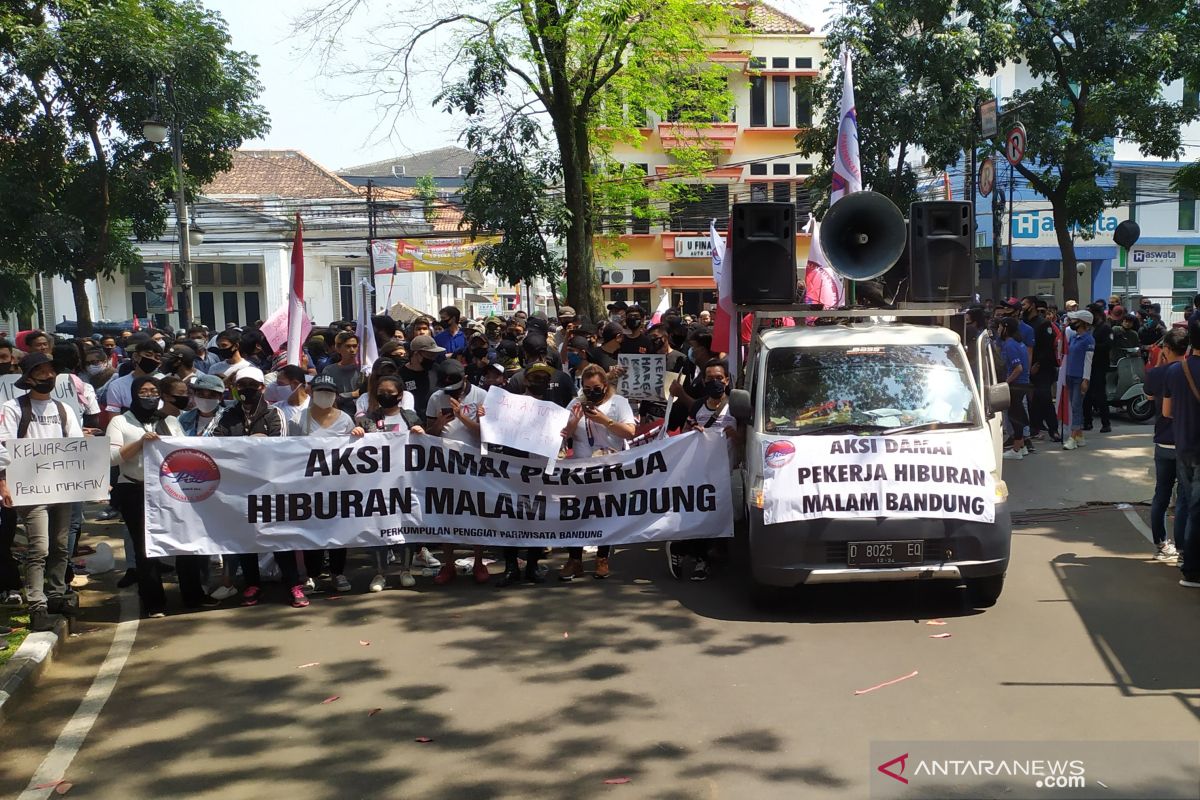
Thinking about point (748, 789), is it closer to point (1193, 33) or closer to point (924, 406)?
point (924, 406)

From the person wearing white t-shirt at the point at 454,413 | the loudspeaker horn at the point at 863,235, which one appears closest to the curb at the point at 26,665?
the person wearing white t-shirt at the point at 454,413

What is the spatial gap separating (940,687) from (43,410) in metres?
6.32

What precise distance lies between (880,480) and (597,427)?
2492 mm

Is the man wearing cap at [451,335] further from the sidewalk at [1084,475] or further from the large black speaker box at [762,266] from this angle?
the sidewalk at [1084,475]

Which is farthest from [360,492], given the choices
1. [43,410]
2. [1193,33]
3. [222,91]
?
[1193,33]

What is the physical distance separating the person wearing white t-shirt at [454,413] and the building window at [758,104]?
3694 centimetres

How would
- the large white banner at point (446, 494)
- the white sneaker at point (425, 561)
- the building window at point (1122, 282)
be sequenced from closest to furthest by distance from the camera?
the large white banner at point (446, 494) < the white sneaker at point (425, 561) < the building window at point (1122, 282)

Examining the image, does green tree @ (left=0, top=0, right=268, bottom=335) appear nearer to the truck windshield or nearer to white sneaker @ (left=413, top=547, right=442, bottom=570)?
white sneaker @ (left=413, top=547, right=442, bottom=570)

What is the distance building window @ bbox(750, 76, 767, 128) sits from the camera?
1706 inches

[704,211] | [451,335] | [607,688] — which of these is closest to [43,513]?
[607,688]

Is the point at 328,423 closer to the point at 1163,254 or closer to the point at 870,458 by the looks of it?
the point at 870,458

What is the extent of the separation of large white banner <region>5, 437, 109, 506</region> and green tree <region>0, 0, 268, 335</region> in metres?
14.1

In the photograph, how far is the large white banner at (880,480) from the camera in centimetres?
724

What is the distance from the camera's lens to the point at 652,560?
945 cm
